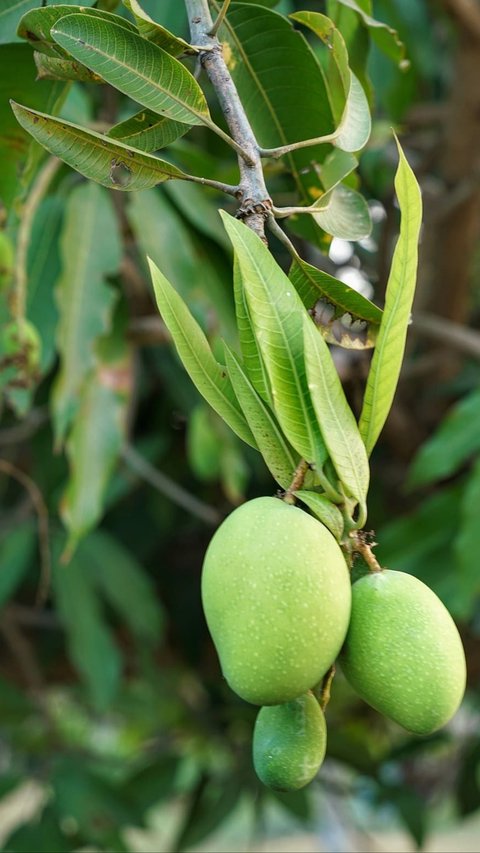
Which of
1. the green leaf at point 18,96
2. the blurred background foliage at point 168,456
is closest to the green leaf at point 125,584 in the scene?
the blurred background foliage at point 168,456

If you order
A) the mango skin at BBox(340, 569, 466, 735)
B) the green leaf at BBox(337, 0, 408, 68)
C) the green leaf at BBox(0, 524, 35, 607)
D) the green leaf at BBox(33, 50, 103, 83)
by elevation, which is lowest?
the green leaf at BBox(0, 524, 35, 607)

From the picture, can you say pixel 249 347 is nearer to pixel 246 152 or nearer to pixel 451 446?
pixel 246 152

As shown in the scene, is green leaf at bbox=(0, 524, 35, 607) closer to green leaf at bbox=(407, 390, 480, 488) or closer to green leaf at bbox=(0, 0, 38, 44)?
green leaf at bbox=(407, 390, 480, 488)

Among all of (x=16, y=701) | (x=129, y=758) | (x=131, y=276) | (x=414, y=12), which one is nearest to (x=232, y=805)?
(x=129, y=758)

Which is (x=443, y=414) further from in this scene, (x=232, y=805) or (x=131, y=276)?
(x=232, y=805)

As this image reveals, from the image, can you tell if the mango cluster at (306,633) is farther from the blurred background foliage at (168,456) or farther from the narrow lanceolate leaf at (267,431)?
the blurred background foliage at (168,456)

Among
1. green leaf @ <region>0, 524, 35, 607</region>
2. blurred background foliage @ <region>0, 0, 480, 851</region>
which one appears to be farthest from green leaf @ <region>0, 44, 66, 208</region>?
green leaf @ <region>0, 524, 35, 607</region>
